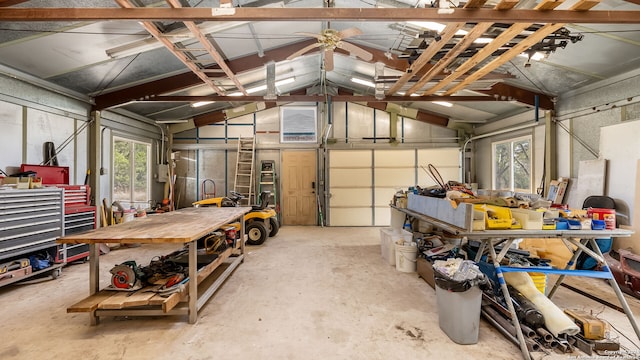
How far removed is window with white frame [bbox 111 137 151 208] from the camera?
6016 mm

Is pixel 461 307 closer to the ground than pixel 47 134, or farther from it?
closer to the ground

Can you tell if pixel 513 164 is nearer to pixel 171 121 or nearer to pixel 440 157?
pixel 440 157

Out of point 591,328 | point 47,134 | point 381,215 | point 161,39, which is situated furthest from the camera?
point 381,215

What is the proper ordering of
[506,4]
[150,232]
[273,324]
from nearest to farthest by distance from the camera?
[506,4]
[150,232]
[273,324]

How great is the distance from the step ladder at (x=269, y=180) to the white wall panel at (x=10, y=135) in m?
4.57

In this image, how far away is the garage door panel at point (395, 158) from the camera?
7.76 meters

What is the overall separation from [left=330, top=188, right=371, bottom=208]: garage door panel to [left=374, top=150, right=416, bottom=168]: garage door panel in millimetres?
850

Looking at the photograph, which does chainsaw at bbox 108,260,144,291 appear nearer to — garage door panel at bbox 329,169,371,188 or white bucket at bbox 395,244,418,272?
white bucket at bbox 395,244,418,272

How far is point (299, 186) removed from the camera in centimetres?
784

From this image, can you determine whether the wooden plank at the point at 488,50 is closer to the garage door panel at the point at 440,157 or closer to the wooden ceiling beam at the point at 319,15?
the wooden ceiling beam at the point at 319,15

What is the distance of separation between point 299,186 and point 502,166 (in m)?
5.15

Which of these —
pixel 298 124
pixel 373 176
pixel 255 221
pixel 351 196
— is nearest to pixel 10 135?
pixel 255 221

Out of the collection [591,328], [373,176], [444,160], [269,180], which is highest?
[444,160]

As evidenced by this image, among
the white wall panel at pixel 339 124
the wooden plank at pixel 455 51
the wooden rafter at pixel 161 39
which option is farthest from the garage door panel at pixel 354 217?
the wooden rafter at pixel 161 39
